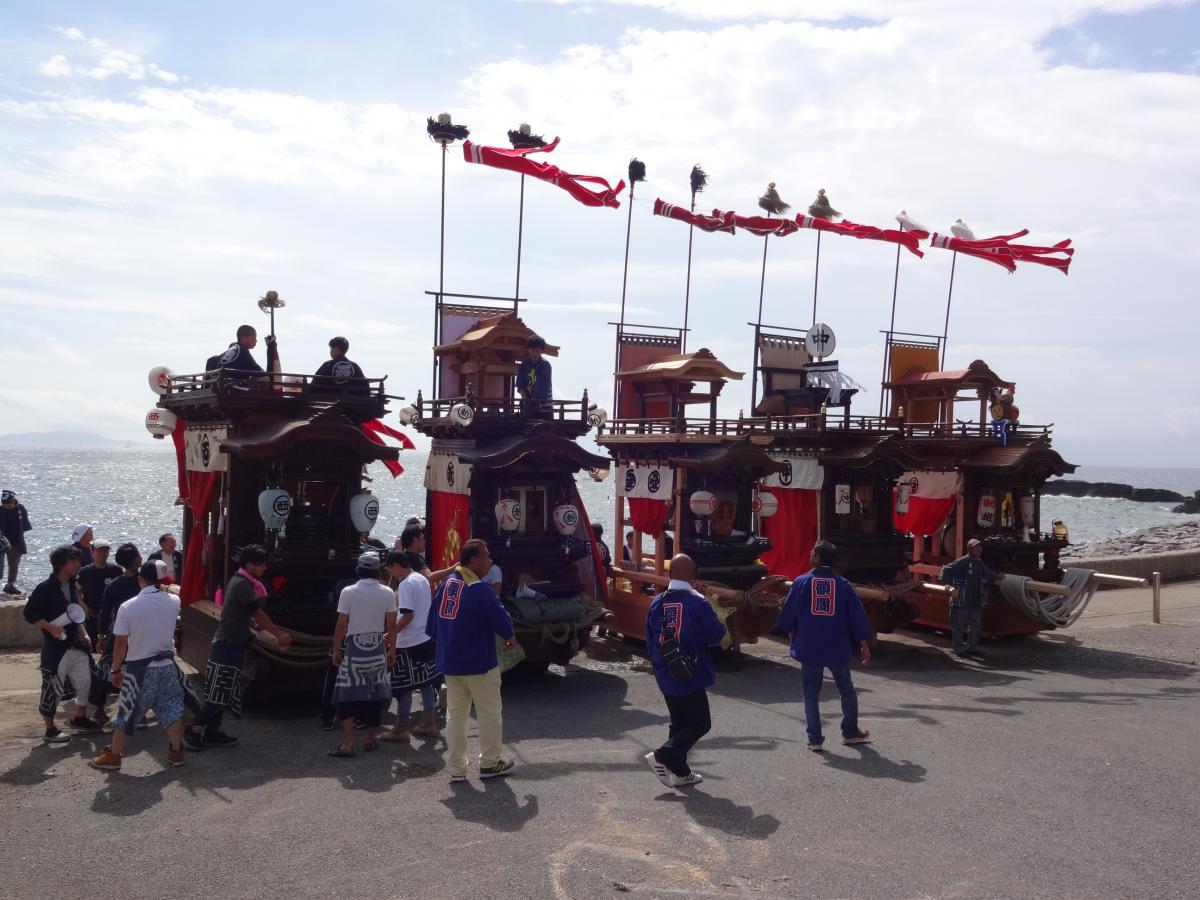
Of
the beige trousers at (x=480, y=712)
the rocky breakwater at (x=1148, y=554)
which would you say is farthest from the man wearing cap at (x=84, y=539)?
the rocky breakwater at (x=1148, y=554)

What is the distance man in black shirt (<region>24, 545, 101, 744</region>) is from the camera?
9500mm

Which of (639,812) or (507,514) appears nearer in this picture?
(639,812)

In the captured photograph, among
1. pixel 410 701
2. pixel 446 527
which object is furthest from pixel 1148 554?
pixel 410 701

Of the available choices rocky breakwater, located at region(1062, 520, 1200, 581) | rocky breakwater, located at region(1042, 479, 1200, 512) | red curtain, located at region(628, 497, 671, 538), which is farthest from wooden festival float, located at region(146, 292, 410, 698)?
rocky breakwater, located at region(1042, 479, 1200, 512)

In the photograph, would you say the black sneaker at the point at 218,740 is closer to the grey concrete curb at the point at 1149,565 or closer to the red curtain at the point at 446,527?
the red curtain at the point at 446,527

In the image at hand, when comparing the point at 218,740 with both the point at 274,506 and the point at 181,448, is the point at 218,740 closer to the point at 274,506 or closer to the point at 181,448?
the point at 274,506

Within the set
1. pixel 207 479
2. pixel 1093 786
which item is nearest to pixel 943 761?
pixel 1093 786

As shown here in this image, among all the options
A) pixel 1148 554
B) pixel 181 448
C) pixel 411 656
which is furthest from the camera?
pixel 1148 554

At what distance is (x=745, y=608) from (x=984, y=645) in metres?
4.70

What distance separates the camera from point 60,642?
9750mm

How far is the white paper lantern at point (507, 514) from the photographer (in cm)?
1369

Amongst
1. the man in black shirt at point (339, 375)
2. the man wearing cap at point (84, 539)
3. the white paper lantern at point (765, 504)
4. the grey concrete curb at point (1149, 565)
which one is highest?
the man in black shirt at point (339, 375)

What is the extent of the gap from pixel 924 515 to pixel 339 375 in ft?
35.2

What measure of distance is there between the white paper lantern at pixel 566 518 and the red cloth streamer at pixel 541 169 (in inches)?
232
